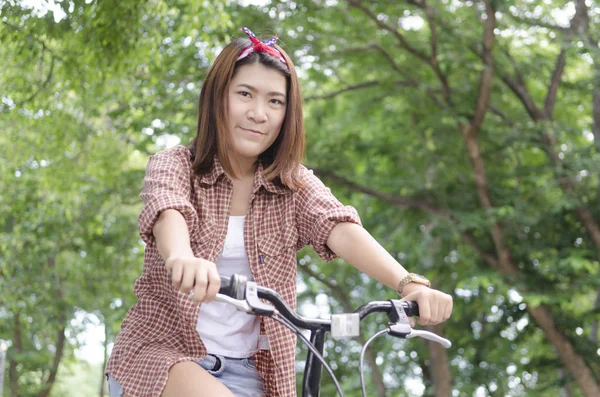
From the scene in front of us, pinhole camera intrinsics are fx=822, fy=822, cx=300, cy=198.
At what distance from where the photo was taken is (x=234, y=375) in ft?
8.03

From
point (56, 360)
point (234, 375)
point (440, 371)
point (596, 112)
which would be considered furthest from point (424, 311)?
point (56, 360)

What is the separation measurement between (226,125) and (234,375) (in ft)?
2.56

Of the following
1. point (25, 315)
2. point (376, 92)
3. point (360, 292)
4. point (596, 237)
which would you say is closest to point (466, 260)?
point (596, 237)

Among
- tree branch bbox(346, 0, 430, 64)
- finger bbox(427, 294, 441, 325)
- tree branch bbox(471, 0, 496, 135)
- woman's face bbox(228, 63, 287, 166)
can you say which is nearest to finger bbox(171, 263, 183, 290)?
finger bbox(427, 294, 441, 325)

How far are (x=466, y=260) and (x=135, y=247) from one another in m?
5.75

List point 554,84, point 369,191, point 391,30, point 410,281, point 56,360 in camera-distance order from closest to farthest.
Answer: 1. point 410,281
2. point 391,30
3. point 554,84
4. point 369,191
5. point 56,360

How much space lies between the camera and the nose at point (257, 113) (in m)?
2.58

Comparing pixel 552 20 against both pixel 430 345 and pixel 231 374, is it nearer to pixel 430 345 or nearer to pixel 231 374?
pixel 430 345

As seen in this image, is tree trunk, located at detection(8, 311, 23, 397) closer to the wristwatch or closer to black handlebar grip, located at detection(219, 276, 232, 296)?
the wristwatch

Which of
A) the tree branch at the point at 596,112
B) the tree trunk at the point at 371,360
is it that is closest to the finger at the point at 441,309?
the tree branch at the point at 596,112

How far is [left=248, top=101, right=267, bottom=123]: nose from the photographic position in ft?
8.46

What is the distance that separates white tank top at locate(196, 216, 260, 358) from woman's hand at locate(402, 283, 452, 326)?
1.76ft

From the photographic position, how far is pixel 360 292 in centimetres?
1775

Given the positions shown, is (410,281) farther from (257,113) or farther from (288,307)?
(257,113)
